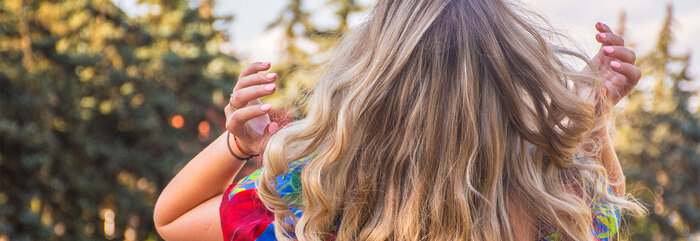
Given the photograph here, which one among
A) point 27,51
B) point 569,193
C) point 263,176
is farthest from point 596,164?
point 27,51

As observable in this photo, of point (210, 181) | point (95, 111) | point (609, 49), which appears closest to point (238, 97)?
point (210, 181)

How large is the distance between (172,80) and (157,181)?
8.91 feet

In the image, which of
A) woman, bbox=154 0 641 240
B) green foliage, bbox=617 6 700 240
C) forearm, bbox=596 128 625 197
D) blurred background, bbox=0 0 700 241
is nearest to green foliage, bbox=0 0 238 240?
blurred background, bbox=0 0 700 241

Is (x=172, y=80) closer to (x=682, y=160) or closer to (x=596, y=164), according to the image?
(x=596, y=164)

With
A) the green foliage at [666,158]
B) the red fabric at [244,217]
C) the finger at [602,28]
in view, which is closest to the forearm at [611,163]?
the finger at [602,28]

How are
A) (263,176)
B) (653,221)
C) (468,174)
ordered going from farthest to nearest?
(653,221) < (263,176) < (468,174)

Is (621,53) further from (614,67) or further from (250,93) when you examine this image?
(250,93)

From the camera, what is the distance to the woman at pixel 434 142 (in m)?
1.21

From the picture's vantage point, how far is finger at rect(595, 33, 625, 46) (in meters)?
1.41

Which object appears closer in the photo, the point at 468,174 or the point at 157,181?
the point at 468,174

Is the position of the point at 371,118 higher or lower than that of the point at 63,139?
higher

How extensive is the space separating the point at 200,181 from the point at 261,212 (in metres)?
0.19

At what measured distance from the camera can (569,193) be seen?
130 centimetres

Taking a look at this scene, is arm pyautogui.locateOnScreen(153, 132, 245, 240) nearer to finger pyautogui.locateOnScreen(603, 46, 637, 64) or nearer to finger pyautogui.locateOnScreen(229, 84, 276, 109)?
finger pyautogui.locateOnScreen(229, 84, 276, 109)
